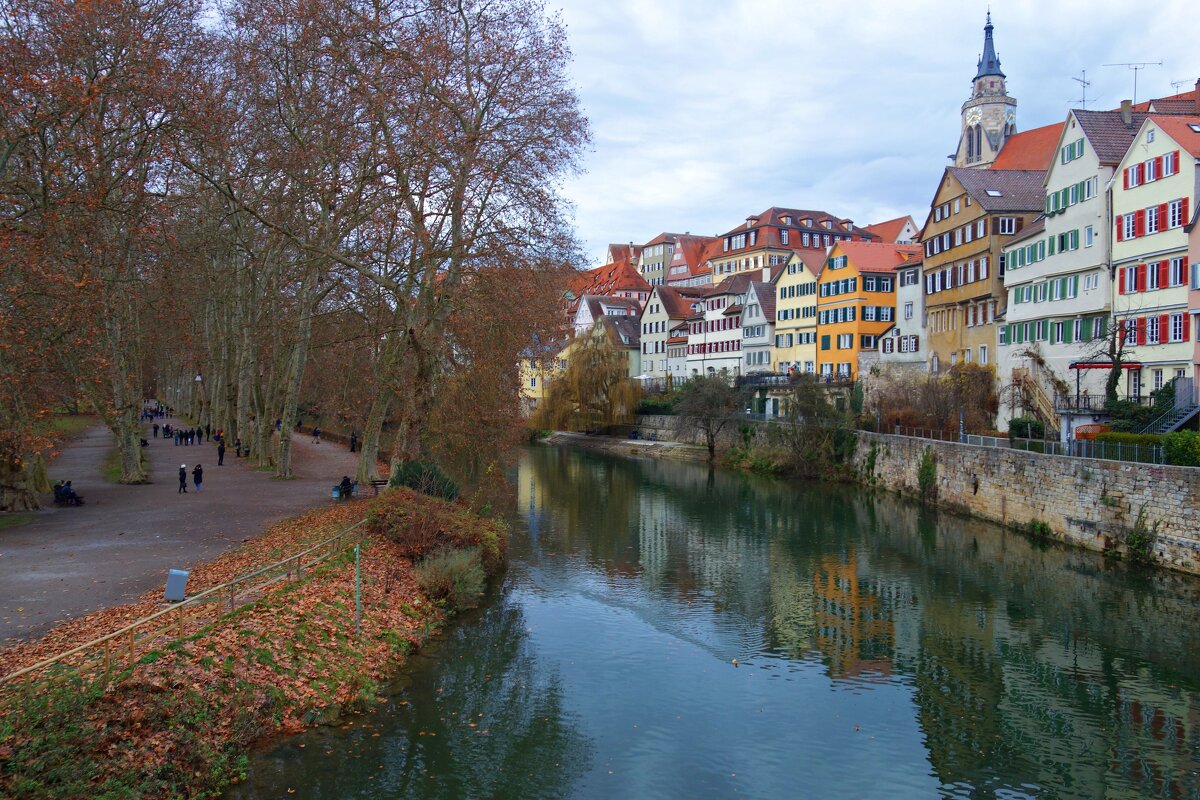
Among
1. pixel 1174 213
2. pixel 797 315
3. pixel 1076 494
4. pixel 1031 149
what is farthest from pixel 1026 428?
pixel 1031 149

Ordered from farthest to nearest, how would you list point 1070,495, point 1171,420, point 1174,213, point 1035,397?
point 1035,397 < point 1174,213 < point 1171,420 < point 1070,495

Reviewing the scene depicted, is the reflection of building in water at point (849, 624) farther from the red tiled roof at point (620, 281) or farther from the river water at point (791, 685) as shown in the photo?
the red tiled roof at point (620, 281)

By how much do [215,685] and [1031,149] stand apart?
74151 mm

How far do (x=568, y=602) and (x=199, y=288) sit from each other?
96.5 feet

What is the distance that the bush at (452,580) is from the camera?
20781 millimetres

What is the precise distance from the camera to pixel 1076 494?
27.5 m

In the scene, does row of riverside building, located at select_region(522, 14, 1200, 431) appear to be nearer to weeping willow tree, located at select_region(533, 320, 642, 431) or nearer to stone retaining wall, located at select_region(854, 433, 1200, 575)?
weeping willow tree, located at select_region(533, 320, 642, 431)

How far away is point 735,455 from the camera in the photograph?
55.8 metres

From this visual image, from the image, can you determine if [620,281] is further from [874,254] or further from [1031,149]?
[874,254]

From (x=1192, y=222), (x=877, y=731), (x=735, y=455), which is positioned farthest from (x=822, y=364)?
(x=877, y=731)

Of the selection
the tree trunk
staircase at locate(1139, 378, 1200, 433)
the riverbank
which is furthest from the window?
the tree trunk

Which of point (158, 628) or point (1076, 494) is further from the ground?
point (1076, 494)

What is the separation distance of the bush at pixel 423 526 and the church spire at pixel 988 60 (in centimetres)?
10052

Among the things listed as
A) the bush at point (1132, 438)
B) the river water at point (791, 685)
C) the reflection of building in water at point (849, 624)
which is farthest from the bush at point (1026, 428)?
the reflection of building in water at point (849, 624)
